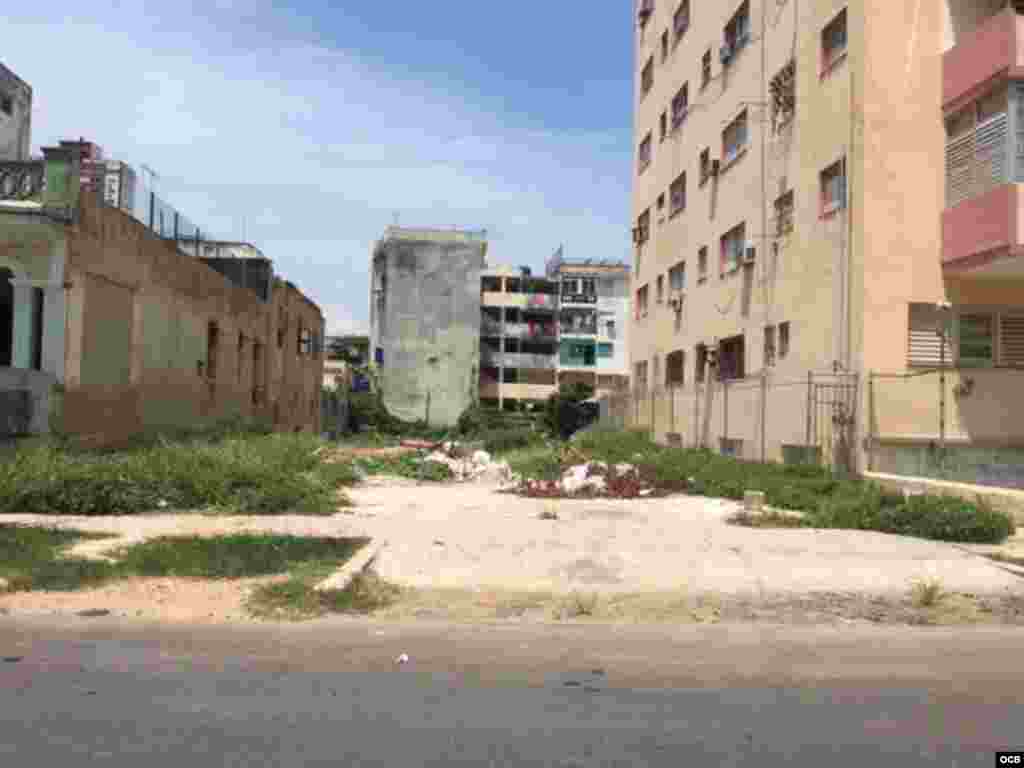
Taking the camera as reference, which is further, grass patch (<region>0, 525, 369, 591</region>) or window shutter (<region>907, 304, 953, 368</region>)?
window shutter (<region>907, 304, 953, 368</region>)

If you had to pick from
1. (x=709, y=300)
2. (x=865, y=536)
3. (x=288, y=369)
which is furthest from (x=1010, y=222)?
(x=288, y=369)

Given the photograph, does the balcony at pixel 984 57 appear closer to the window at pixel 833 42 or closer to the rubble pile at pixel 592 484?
the window at pixel 833 42

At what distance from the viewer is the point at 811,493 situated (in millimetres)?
15594

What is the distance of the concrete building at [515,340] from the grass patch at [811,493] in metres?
50.4

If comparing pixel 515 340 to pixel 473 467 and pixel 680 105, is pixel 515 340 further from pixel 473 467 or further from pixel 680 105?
pixel 473 467

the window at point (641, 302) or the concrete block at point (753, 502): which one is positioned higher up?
the window at point (641, 302)

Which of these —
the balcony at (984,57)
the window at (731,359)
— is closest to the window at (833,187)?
the balcony at (984,57)

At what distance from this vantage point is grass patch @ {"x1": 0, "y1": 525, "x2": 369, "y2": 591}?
8781mm

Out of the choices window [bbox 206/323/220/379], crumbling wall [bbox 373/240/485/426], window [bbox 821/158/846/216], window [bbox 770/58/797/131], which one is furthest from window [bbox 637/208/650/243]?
crumbling wall [bbox 373/240/485/426]

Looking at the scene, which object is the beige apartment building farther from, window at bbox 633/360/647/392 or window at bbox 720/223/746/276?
window at bbox 633/360/647/392

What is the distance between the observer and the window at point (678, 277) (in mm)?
32188

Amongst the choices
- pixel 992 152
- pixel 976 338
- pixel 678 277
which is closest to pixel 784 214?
pixel 976 338

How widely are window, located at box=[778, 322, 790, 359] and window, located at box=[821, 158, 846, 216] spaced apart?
3.11 metres

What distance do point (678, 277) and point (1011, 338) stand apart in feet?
51.6
